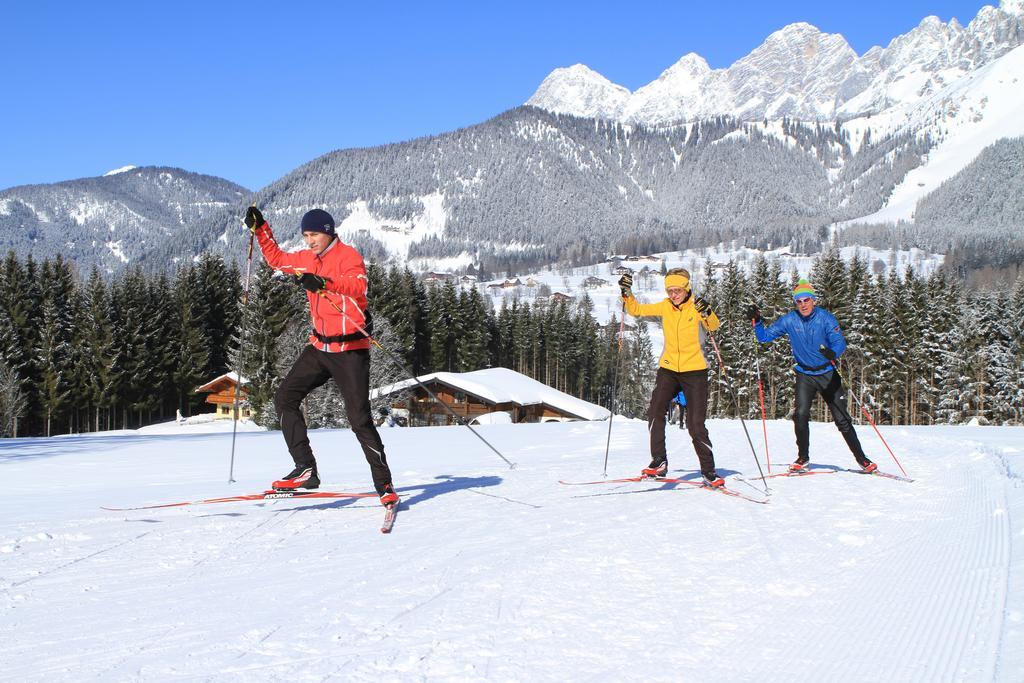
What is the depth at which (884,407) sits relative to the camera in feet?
153

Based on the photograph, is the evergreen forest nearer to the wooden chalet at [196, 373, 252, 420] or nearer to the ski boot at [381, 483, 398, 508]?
the wooden chalet at [196, 373, 252, 420]

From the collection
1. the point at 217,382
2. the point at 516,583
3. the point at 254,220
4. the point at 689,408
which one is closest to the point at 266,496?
the point at 254,220

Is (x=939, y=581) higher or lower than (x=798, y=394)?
lower

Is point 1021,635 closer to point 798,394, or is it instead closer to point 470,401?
point 798,394

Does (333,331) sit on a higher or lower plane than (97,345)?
higher

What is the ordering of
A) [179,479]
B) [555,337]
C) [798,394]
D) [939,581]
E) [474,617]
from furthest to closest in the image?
1. [555,337]
2. [798,394]
3. [179,479]
4. [939,581]
5. [474,617]

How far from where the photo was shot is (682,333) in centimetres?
726

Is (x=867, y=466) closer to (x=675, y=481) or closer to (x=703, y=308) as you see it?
(x=675, y=481)

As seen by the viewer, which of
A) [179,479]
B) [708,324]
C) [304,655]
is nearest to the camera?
[304,655]

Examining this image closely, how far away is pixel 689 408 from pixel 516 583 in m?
3.82

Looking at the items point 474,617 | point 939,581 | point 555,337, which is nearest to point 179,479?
point 474,617

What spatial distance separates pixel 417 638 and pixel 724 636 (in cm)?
125

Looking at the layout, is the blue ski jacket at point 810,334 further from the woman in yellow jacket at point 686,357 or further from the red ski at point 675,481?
the red ski at point 675,481

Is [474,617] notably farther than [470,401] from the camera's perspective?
No
